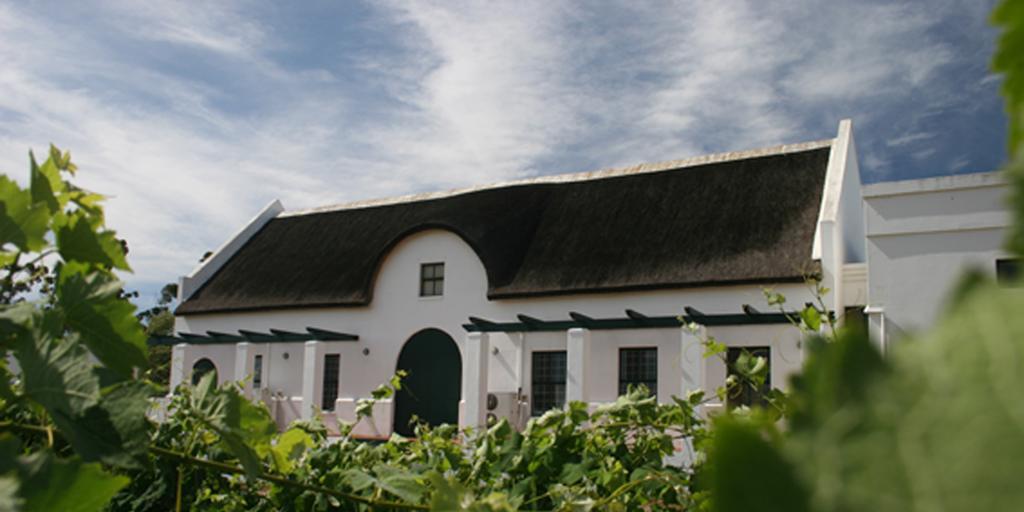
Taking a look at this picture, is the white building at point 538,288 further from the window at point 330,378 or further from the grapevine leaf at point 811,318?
the grapevine leaf at point 811,318

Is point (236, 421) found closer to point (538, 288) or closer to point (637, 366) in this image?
point (637, 366)

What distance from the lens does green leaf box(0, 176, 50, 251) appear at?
94cm

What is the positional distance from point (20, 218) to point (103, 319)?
153 mm

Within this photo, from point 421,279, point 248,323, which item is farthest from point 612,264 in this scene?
point 248,323

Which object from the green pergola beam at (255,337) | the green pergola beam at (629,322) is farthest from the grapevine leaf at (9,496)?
the green pergola beam at (255,337)

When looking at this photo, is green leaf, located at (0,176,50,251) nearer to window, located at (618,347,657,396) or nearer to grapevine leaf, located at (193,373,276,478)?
grapevine leaf, located at (193,373,276,478)

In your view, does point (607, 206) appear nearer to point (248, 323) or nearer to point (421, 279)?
point (421, 279)

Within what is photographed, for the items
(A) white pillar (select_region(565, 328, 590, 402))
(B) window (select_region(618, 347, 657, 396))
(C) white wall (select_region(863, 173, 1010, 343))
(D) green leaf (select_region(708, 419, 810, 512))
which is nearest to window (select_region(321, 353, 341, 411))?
(A) white pillar (select_region(565, 328, 590, 402))

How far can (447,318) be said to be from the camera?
21953 mm

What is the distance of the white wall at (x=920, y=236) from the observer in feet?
48.8

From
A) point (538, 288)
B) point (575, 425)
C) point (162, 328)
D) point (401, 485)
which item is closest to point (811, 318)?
point (575, 425)

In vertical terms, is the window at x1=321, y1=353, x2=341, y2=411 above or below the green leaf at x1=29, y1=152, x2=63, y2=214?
below

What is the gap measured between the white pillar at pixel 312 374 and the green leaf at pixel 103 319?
22.3 m

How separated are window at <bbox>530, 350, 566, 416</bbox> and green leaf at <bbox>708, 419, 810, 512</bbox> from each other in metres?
19.3
